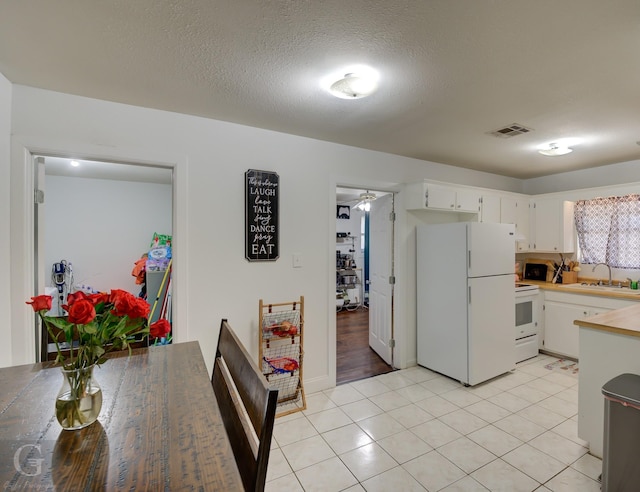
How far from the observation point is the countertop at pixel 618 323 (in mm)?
1824

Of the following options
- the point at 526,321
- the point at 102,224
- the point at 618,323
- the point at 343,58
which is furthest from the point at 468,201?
the point at 102,224

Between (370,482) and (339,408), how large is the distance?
2.69 ft

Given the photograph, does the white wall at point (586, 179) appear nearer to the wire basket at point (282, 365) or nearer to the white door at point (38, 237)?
the wire basket at point (282, 365)

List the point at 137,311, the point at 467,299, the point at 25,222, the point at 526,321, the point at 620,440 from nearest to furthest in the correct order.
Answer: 1. the point at 137,311
2. the point at 620,440
3. the point at 25,222
4. the point at 467,299
5. the point at 526,321

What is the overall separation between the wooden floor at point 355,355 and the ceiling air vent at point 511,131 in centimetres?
255

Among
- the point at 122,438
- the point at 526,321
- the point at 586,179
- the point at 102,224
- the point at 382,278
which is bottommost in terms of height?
the point at 526,321

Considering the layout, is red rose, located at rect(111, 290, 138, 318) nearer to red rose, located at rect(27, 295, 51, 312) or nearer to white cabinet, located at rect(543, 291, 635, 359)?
red rose, located at rect(27, 295, 51, 312)

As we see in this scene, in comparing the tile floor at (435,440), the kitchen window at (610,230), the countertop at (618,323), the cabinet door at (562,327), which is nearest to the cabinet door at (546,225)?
the kitchen window at (610,230)

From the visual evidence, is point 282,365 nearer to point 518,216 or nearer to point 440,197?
point 440,197

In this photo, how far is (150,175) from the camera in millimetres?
4020

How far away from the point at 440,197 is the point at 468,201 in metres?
0.46

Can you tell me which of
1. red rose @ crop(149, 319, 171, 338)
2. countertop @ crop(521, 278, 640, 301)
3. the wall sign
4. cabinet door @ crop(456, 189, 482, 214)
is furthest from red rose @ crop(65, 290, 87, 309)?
countertop @ crop(521, 278, 640, 301)

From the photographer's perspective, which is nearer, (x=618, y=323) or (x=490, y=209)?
(x=618, y=323)

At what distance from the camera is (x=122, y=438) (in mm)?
899
